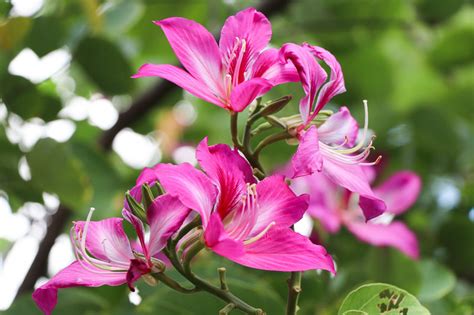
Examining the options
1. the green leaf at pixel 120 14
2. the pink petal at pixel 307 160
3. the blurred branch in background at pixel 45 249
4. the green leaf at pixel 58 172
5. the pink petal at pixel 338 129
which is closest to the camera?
the pink petal at pixel 307 160

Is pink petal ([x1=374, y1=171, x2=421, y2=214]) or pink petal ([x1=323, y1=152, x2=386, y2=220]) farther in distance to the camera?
pink petal ([x1=374, y1=171, x2=421, y2=214])

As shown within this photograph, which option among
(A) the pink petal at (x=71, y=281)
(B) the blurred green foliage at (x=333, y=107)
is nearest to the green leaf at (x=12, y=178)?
(B) the blurred green foliage at (x=333, y=107)

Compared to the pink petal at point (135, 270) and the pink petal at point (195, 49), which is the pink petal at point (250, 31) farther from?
the pink petal at point (135, 270)

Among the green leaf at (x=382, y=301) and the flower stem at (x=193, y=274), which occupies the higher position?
the flower stem at (x=193, y=274)

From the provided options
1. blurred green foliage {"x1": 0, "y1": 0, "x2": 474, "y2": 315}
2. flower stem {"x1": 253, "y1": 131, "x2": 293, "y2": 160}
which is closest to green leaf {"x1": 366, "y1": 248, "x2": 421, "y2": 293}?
blurred green foliage {"x1": 0, "y1": 0, "x2": 474, "y2": 315}

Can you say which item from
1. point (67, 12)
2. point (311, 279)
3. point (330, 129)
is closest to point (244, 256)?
point (330, 129)

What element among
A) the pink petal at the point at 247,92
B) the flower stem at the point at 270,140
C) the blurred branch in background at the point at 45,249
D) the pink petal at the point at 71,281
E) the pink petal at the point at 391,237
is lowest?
the blurred branch in background at the point at 45,249

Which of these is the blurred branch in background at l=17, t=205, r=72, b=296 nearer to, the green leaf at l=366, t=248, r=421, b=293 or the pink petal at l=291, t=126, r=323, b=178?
the green leaf at l=366, t=248, r=421, b=293

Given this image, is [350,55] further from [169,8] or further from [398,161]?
[169,8]
